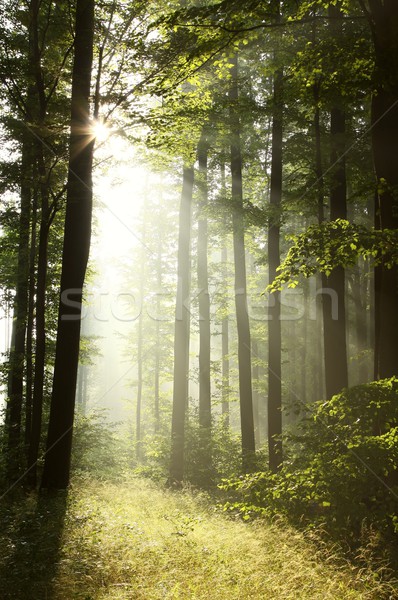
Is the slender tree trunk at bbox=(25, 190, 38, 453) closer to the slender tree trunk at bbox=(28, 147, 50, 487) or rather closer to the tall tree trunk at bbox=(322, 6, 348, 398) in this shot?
the slender tree trunk at bbox=(28, 147, 50, 487)

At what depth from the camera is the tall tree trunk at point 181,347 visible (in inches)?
623

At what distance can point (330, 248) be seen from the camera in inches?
218

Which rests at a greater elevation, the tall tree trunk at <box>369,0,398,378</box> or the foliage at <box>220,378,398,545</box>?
the tall tree trunk at <box>369,0,398,378</box>

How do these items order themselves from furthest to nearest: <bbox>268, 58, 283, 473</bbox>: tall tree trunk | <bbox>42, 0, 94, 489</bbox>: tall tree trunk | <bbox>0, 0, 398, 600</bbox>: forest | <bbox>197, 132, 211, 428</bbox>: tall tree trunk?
1. <bbox>197, 132, 211, 428</bbox>: tall tree trunk
2. <bbox>268, 58, 283, 473</bbox>: tall tree trunk
3. <bbox>42, 0, 94, 489</bbox>: tall tree trunk
4. <bbox>0, 0, 398, 600</bbox>: forest

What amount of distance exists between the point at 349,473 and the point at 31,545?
437 centimetres

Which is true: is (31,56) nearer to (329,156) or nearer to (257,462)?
(329,156)

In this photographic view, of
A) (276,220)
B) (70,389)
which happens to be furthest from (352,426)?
(276,220)

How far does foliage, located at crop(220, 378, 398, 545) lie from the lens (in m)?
5.12

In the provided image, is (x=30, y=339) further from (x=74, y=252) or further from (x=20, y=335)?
(x=74, y=252)

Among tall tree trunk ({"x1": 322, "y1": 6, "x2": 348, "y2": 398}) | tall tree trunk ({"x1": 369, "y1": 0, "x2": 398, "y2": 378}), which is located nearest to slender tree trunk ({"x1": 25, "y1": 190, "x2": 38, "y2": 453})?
tall tree trunk ({"x1": 322, "y1": 6, "x2": 348, "y2": 398})

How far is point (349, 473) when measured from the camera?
512 centimetres

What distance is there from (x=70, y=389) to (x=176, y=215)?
18.1 meters

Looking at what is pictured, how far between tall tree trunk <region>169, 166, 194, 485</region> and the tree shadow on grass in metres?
7.27

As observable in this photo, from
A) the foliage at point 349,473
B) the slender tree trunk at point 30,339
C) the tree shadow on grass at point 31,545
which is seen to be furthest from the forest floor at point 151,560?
the slender tree trunk at point 30,339
